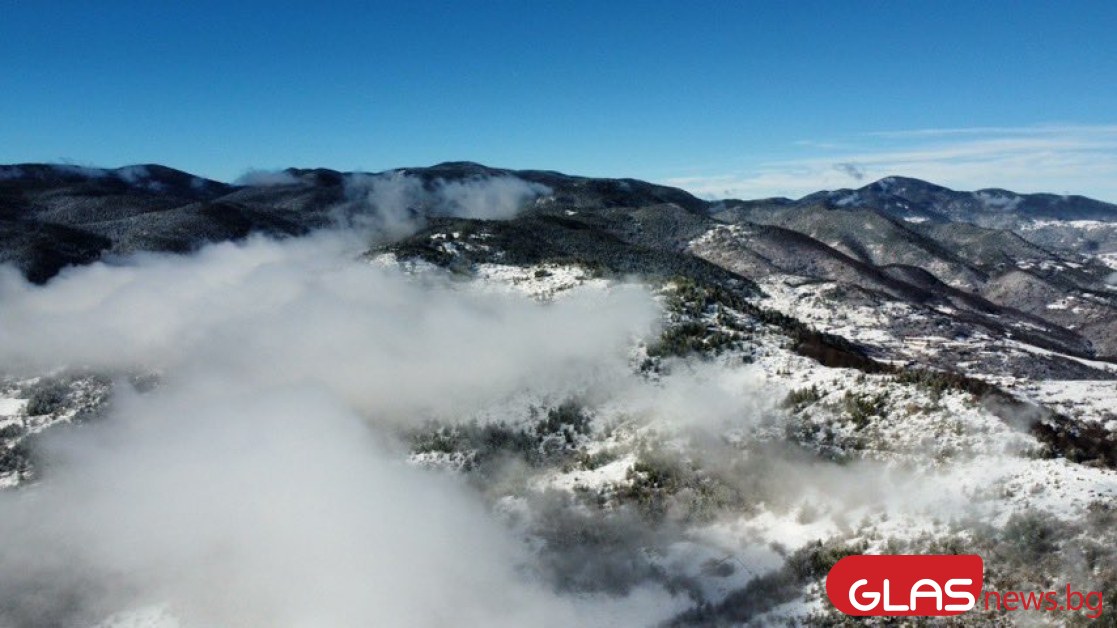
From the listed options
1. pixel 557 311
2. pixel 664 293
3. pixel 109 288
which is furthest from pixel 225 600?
pixel 109 288

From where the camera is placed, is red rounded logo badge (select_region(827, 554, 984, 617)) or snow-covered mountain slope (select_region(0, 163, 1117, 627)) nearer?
red rounded logo badge (select_region(827, 554, 984, 617))

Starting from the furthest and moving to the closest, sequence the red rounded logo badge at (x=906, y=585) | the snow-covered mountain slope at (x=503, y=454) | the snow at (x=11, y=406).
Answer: the snow at (x=11, y=406) → the snow-covered mountain slope at (x=503, y=454) → the red rounded logo badge at (x=906, y=585)

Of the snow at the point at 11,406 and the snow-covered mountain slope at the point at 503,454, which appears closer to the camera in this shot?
the snow-covered mountain slope at the point at 503,454

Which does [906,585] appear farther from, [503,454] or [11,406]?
[11,406]

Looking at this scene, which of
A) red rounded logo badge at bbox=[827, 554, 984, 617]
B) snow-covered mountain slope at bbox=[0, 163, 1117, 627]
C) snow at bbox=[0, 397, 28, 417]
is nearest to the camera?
red rounded logo badge at bbox=[827, 554, 984, 617]

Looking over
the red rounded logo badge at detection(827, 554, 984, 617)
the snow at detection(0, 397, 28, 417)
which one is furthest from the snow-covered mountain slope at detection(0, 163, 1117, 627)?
the red rounded logo badge at detection(827, 554, 984, 617)

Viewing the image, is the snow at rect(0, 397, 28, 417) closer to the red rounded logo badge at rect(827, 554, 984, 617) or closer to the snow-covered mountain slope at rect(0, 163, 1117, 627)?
the snow-covered mountain slope at rect(0, 163, 1117, 627)

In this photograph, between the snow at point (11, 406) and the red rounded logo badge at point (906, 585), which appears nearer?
the red rounded logo badge at point (906, 585)

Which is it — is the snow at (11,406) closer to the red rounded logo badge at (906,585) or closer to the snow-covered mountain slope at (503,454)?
the snow-covered mountain slope at (503,454)

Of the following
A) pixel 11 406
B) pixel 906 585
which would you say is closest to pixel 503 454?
pixel 906 585

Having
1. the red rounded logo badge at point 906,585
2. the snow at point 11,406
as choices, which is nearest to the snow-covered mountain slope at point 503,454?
the snow at point 11,406

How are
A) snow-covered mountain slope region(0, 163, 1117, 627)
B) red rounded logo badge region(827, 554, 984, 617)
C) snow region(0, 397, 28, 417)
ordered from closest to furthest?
red rounded logo badge region(827, 554, 984, 617) → snow-covered mountain slope region(0, 163, 1117, 627) → snow region(0, 397, 28, 417)

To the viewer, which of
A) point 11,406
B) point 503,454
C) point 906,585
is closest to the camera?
point 906,585

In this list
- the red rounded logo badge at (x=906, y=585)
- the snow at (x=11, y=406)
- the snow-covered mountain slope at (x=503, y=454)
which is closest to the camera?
the red rounded logo badge at (x=906, y=585)
